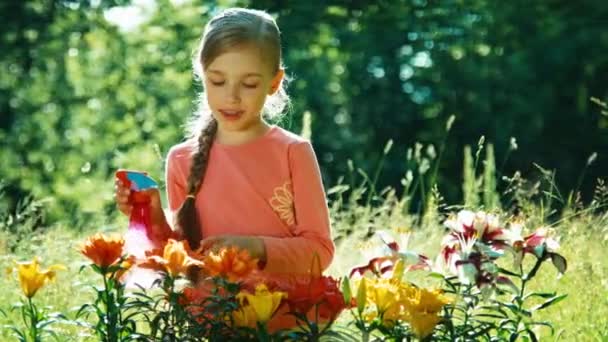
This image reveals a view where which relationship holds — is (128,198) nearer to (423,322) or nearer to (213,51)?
(213,51)

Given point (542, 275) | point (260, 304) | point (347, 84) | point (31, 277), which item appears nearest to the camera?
point (260, 304)

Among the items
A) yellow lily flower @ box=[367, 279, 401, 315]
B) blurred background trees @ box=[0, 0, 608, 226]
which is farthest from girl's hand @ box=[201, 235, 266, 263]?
blurred background trees @ box=[0, 0, 608, 226]

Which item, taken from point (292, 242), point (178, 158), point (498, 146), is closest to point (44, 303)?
point (178, 158)

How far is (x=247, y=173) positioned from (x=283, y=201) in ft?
0.42

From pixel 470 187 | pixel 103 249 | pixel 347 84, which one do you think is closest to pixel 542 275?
pixel 470 187

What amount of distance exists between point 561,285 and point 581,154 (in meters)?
7.78

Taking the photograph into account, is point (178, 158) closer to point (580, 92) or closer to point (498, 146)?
point (498, 146)

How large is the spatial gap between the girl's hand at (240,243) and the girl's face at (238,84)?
0.33 m

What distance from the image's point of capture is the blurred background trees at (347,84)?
11.7m

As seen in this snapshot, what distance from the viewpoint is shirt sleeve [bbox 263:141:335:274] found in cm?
320

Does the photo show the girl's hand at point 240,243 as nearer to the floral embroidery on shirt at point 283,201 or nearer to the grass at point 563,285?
the floral embroidery on shirt at point 283,201

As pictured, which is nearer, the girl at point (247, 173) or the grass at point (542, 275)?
the girl at point (247, 173)

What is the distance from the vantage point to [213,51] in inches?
128

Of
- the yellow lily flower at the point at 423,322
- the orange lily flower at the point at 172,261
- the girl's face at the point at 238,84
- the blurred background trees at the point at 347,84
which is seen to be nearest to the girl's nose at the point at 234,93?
the girl's face at the point at 238,84
